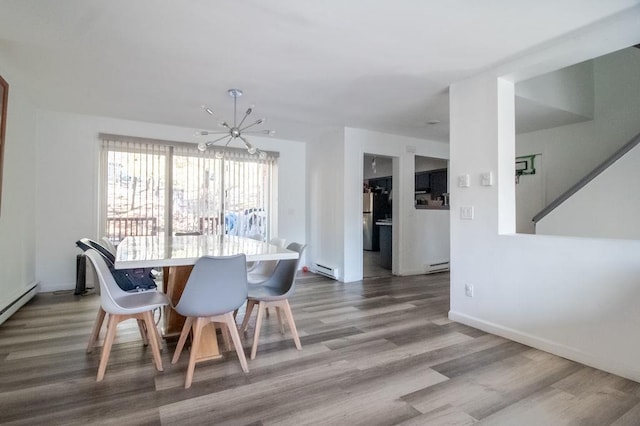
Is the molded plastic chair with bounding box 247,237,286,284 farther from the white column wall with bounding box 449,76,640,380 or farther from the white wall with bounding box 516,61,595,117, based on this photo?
the white wall with bounding box 516,61,595,117

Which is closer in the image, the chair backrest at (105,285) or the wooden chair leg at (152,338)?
the chair backrest at (105,285)

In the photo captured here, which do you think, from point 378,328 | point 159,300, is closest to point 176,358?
point 159,300

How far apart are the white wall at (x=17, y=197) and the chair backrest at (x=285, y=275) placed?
266cm

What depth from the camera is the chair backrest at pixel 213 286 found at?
1938mm

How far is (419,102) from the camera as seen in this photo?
3857 millimetres

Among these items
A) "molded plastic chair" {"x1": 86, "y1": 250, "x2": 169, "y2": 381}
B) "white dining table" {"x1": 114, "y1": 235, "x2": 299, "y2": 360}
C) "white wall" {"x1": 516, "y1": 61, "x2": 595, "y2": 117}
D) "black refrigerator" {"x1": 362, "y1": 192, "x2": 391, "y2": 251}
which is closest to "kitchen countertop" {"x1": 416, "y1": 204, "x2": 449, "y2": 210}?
"white wall" {"x1": 516, "y1": 61, "x2": 595, "y2": 117}

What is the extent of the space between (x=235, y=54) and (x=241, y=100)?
1.13 m

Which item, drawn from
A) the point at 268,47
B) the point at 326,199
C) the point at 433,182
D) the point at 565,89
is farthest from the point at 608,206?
the point at 433,182

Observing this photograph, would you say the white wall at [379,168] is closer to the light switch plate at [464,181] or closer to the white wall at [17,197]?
the light switch plate at [464,181]

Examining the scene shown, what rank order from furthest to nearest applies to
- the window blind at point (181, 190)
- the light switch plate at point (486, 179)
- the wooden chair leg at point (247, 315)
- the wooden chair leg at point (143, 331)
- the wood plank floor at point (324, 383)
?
the window blind at point (181, 190) → the light switch plate at point (486, 179) → the wooden chair leg at point (247, 315) → the wooden chair leg at point (143, 331) → the wood plank floor at point (324, 383)

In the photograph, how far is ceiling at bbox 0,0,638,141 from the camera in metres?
2.09

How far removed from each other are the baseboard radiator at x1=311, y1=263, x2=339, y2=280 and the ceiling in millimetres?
2599

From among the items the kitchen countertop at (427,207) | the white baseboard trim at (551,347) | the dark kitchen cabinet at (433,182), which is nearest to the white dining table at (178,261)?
the white baseboard trim at (551,347)

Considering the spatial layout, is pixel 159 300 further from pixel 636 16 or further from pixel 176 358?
pixel 636 16
